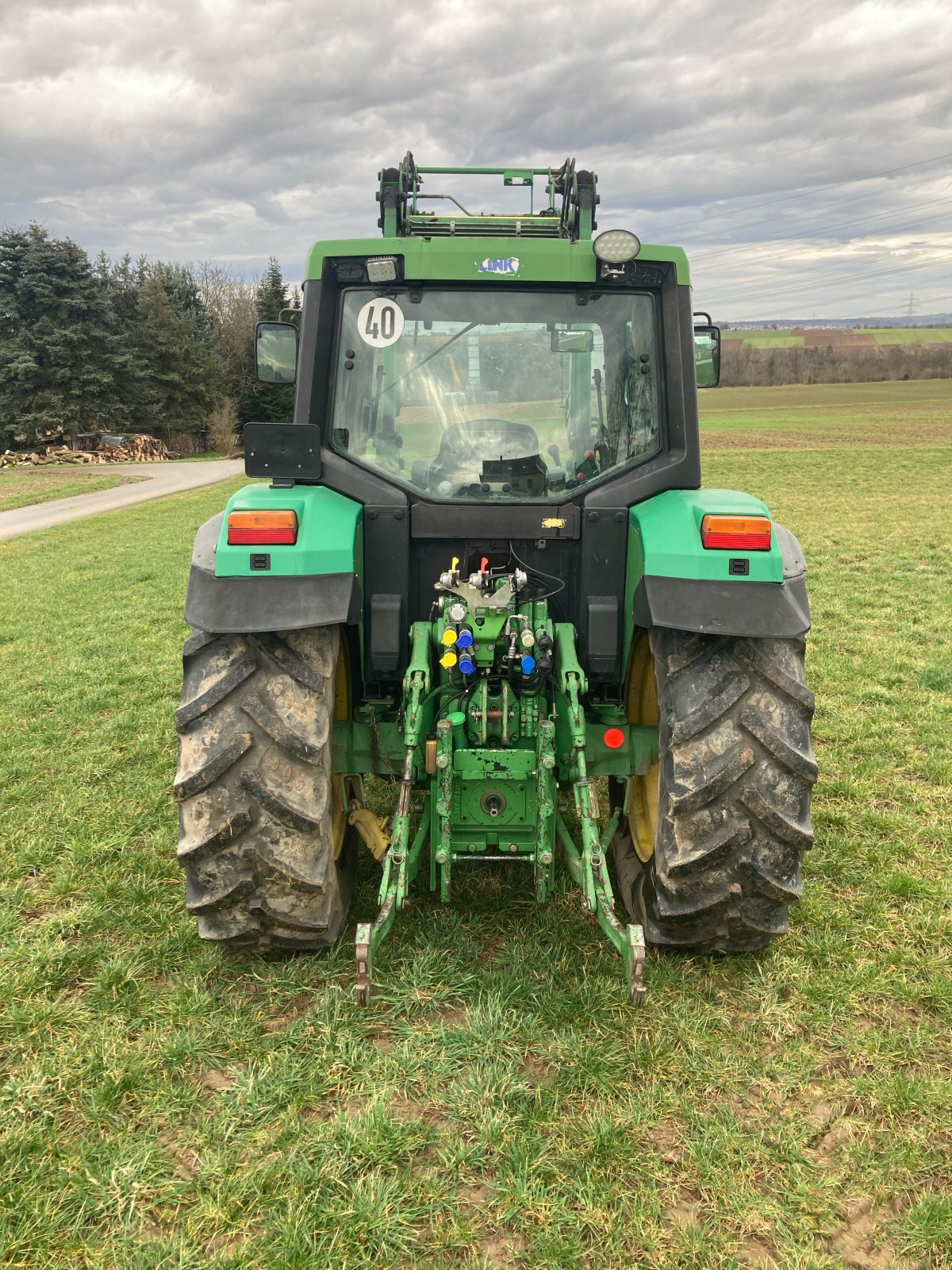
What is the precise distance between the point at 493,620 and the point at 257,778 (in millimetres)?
976

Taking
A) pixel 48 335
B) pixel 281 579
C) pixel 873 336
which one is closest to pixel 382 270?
pixel 281 579

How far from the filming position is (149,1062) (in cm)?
263

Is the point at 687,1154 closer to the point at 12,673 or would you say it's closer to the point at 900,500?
the point at 12,673

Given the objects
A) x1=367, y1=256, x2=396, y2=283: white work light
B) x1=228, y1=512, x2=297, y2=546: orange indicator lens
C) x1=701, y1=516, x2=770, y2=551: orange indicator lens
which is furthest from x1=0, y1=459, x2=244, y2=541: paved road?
x1=701, y1=516, x2=770, y2=551: orange indicator lens

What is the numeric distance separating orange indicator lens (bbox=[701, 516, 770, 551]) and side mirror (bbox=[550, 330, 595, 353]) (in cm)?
95

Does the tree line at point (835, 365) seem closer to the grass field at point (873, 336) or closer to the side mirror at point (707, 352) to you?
the grass field at point (873, 336)

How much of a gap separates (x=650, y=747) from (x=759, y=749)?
2.05 ft

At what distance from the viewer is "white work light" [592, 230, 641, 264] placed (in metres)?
3.09

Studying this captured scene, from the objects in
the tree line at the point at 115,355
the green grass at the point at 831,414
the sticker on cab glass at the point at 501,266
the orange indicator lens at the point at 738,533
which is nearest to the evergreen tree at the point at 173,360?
the tree line at the point at 115,355

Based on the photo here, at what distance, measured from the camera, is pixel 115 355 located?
3500 centimetres

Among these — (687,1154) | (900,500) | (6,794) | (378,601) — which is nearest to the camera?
(687,1154)

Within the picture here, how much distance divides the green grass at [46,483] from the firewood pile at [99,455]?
162cm

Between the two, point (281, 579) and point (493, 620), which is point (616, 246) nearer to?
point (493, 620)

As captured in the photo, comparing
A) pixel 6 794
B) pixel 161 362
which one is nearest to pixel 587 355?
pixel 6 794
